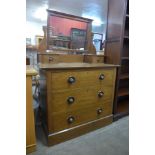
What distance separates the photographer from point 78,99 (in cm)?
164

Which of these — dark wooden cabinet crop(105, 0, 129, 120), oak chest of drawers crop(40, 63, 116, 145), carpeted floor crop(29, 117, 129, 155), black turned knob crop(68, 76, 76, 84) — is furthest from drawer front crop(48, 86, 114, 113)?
carpeted floor crop(29, 117, 129, 155)

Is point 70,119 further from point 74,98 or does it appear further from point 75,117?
point 74,98

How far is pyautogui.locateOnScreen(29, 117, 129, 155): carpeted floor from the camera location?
1465 millimetres

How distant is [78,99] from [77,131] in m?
0.40

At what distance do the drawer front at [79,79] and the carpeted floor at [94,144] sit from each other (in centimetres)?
62

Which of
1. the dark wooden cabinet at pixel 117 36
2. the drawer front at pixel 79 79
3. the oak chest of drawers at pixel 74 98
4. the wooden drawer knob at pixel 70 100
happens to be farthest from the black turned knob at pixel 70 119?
the dark wooden cabinet at pixel 117 36

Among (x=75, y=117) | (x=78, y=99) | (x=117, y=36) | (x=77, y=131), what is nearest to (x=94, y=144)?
(x=77, y=131)

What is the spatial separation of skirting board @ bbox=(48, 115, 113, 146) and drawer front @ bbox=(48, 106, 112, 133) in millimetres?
46

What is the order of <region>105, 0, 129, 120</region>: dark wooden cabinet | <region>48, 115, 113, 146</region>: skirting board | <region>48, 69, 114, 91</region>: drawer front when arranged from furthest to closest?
<region>105, 0, 129, 120</region>: dark wooden cabinet → <region>48, 115, 113, 146</region>: skirting board → <region>48, 69, 114, 91</region>: drawer front

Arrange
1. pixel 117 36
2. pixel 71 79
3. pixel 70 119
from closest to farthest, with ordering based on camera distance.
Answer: pixel 71 79 → pixel 70 119 → pixel 117 36

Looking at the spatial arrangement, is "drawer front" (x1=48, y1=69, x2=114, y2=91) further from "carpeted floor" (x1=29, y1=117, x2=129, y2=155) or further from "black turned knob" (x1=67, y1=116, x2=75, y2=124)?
"carpeted floor" (x1=29, y1=117, x2=129, y2=155)

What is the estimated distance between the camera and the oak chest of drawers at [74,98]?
144 cm
